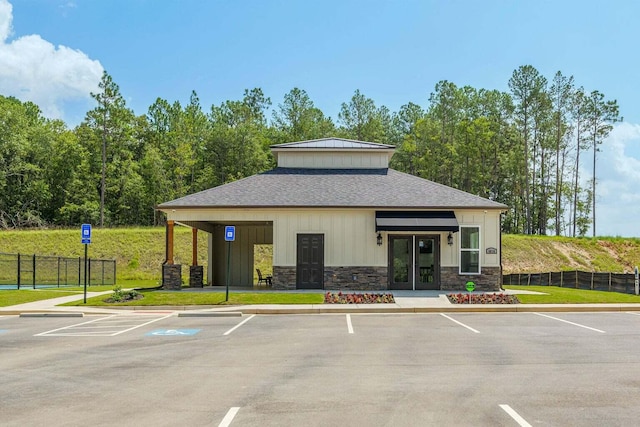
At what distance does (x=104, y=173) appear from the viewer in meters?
60.7

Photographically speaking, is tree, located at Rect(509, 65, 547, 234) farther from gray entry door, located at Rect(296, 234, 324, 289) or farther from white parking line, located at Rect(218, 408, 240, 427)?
white parking line, located at Rect(218, 408, 240, 427)

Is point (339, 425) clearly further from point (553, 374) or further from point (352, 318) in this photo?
point (352, 318)

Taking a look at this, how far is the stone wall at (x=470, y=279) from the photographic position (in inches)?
997

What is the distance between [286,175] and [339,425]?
23.8 m

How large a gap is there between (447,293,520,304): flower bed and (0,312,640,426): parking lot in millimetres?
5207

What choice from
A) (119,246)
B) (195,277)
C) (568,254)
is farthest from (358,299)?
(568,254)

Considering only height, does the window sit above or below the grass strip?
above

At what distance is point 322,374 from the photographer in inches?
384

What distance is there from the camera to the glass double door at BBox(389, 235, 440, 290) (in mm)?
25812

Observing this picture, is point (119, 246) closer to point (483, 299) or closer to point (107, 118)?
point (107, 118)

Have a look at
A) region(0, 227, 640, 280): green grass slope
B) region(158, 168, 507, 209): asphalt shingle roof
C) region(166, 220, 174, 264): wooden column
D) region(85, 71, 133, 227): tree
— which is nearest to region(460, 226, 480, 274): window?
region(158, 168, 507, 209): asphalt shingle roof

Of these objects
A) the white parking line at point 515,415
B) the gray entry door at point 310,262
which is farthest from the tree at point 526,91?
the white parking line at point 515,415

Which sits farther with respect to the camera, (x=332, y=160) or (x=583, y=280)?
(x=583, y=280)

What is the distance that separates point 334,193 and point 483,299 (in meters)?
8.30
